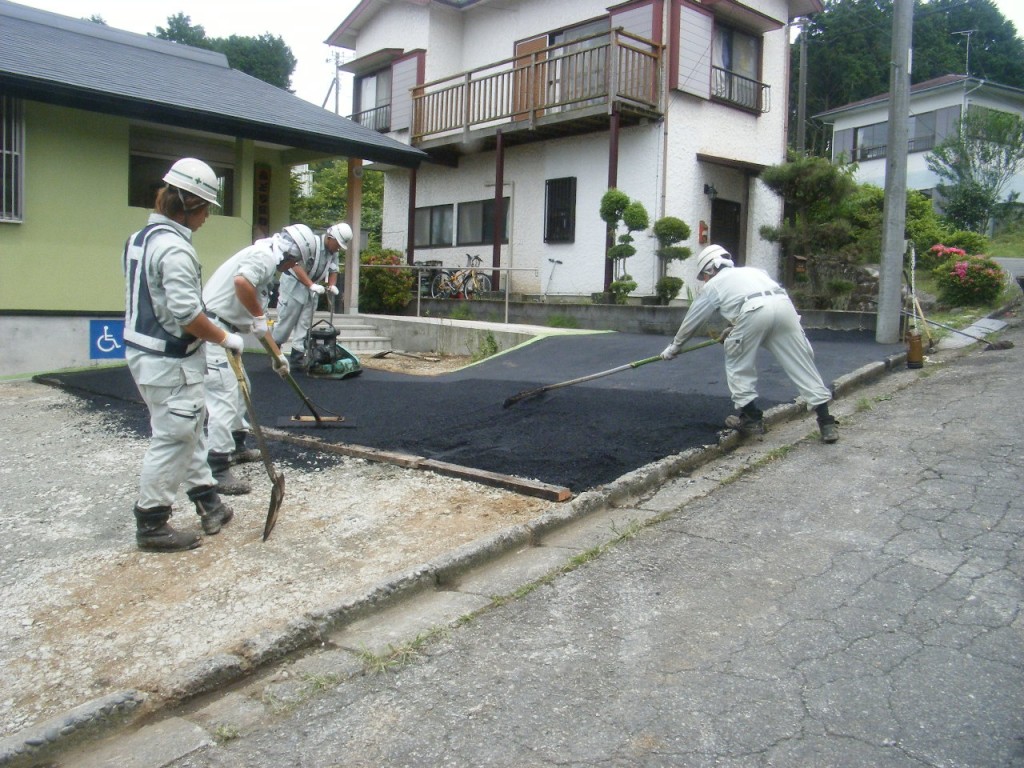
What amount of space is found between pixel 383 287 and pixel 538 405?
9.43 meters

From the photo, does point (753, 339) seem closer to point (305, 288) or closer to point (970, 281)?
point (305, 288)

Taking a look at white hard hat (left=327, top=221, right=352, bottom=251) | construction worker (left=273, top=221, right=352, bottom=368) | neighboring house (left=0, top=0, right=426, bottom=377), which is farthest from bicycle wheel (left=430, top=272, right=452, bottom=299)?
white hard hat (left=327, top=221, right=352, bottom=251)

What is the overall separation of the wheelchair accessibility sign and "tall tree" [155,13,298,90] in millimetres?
35158

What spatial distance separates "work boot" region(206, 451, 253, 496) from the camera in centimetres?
505

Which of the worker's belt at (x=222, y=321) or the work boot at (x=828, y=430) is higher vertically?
the worker's belt at (x=222, y=321)

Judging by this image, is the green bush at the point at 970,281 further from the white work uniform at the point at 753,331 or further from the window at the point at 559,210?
the white work uniform at the point at 753,331

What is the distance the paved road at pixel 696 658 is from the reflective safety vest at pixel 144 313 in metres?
1.65

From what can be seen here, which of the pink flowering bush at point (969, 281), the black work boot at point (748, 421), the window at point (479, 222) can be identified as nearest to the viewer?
the black work boot at point (748, 421)

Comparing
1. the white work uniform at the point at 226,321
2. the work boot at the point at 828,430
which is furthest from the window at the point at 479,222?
the white work uniform at the point at 226,321

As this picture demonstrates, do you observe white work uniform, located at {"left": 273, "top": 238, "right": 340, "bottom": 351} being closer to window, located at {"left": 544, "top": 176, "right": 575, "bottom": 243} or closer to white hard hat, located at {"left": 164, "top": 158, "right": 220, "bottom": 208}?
white hard hat, located at {"left": 164, "top": 158, "right": 220, "bottom": 208}

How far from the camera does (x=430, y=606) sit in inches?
140

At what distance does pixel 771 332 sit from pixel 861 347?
4.30 meters

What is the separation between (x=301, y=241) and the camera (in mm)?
7574

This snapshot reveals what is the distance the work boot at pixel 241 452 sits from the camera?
18.9ft
